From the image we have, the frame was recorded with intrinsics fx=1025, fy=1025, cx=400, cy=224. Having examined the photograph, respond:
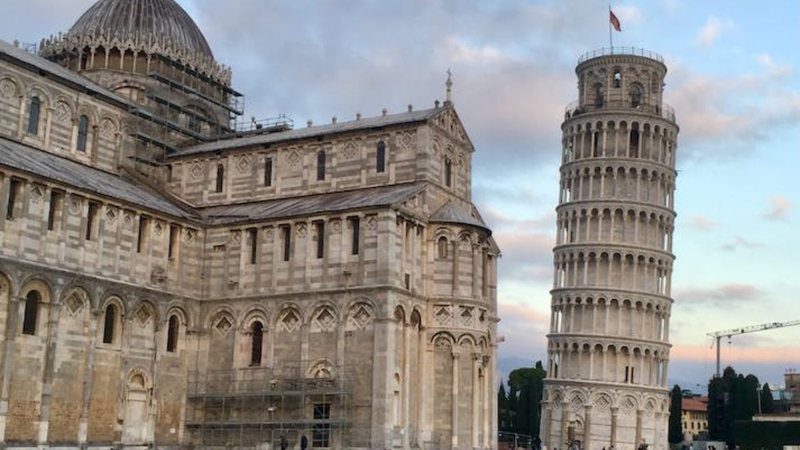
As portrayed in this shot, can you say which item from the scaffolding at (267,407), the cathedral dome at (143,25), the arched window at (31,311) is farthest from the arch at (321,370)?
the cathedral dome at (143,25)

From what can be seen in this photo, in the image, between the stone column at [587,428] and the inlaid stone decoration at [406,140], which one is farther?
the stone column at [587,428]

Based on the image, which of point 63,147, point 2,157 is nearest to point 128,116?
point 63,147

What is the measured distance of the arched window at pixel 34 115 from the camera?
48403 mm

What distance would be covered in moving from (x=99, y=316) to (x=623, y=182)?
4890cm

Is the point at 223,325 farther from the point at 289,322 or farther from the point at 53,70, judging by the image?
the point at 53,70

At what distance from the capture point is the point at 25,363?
40875 mm

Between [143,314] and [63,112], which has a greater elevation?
[63,112]

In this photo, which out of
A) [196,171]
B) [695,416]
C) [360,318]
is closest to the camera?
[360,318]

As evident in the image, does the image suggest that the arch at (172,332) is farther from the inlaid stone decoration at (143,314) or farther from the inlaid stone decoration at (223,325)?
the inlaid stone decoration at (223,325)

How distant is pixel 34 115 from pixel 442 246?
2042 centimetres

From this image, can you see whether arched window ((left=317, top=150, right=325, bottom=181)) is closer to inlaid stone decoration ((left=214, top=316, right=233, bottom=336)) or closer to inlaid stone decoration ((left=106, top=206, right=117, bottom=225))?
inlaid stone decoration ((left=214, top=316, right=233, bottom=336))

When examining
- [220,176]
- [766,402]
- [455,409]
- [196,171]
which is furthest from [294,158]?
[766,402]

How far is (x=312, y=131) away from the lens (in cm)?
5359

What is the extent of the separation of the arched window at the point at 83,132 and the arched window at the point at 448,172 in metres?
18.1
